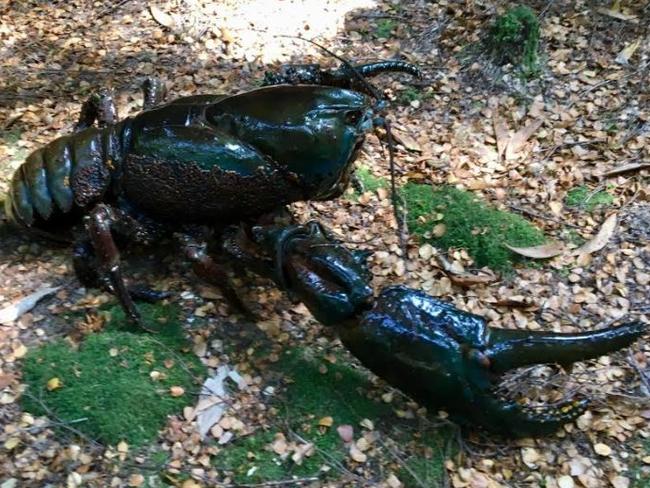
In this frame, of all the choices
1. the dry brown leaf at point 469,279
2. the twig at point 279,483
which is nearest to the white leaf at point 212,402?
the twig at point 279,483

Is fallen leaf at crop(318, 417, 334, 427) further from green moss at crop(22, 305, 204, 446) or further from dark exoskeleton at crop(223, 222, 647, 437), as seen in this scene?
green moss at crop(22, 305, 204, 446)

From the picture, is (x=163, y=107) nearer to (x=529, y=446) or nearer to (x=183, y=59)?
(x=183, y=59)

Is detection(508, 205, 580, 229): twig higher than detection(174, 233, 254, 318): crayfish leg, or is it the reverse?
detection(508, 205, 580, 229): twig

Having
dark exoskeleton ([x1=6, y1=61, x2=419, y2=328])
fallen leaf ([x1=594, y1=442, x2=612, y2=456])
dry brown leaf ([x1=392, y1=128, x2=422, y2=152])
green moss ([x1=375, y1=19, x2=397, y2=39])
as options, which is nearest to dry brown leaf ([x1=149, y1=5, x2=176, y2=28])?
green moss ([x1=375, y1=19, x2=397, y2=39])

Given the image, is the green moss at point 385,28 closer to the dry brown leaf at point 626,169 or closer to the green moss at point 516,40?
the green moss at point 516,40

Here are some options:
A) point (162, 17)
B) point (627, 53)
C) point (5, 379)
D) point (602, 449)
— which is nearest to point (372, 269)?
point (602, 449)
